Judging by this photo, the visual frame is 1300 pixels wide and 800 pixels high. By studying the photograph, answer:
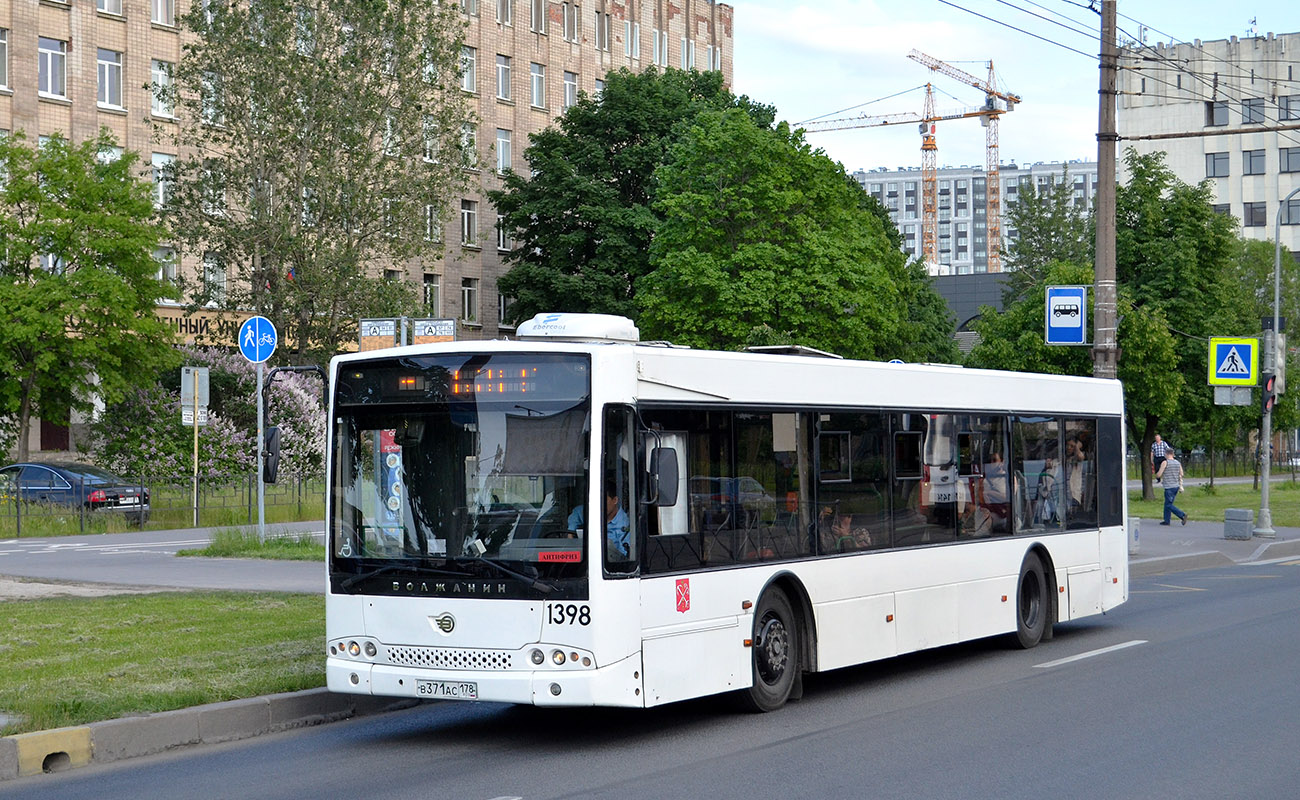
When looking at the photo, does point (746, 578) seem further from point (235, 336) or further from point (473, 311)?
point (473, 311)

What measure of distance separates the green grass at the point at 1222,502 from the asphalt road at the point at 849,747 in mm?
25928

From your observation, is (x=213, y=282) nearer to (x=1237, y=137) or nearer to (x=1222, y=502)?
(x=1222, y=502)

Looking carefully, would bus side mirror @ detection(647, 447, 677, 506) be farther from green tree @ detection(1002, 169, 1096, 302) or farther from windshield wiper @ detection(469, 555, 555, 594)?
green tree @ detection(1002, 169, 1096, 302)

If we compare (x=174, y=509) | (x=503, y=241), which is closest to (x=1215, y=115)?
(x=503, y=241)

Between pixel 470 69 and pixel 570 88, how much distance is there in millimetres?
7741

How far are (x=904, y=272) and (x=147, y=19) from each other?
30471 mm

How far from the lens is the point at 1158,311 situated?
46219 millimetres

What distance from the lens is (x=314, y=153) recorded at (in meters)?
43.2

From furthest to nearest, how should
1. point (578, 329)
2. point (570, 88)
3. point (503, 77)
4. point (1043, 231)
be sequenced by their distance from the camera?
point (1043, 231), point (570, 88), point (503, 77), point (578, 329)

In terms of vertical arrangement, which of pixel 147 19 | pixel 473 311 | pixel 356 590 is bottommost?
pixel 356 590

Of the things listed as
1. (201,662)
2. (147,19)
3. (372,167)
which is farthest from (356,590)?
(147,19)

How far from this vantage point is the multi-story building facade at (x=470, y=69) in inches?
1930

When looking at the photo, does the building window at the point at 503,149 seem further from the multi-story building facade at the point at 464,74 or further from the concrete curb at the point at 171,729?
the concrete curb at the point at 171,729

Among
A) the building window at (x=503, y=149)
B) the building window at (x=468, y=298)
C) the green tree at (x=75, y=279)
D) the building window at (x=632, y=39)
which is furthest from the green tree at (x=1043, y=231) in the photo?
the green tree at (x=75, y=279)
